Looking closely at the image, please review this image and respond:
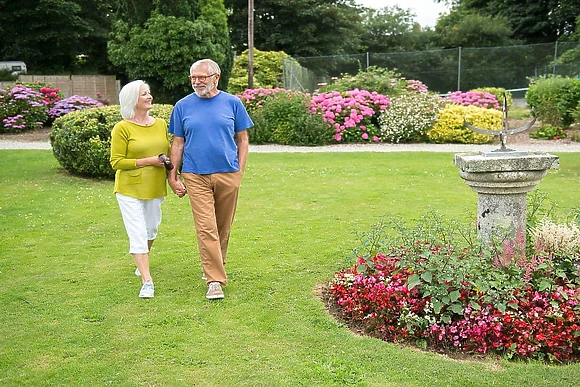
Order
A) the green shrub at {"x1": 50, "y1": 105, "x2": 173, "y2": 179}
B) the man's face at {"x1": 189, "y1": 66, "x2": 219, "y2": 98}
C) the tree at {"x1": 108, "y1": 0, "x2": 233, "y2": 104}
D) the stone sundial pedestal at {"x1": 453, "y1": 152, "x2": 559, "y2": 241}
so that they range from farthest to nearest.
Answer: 1. the tree at {"x1": 108, "y1": 0, "x2": 233, "y2": 104}
2. the green shrub at {"x1": 50, "y1": 105, "x2": 173, "y2": 179}
3. the man's face at {"x1": 189, "y1": 66, "x2": 219, "y2": 98}
4. the stone sundial pedestal at {"x1": 453, "y1": 152, "x2": 559, "y2": 241}

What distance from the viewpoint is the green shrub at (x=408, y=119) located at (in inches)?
663

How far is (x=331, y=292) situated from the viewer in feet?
17.5

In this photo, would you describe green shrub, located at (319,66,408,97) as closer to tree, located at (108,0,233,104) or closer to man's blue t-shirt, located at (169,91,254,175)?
tree, located at (108,0,233,104)

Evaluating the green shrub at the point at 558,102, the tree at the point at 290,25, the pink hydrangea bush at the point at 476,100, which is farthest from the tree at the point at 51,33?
the green shrub at the point at 558,102

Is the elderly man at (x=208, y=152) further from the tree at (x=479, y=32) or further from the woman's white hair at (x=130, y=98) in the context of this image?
the tree at (x=479, y=32)

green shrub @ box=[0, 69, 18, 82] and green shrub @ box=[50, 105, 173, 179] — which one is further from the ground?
green shrub @ box=[0, 69, 18, 82]

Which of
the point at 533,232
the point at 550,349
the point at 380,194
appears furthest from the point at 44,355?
the point at 380,194

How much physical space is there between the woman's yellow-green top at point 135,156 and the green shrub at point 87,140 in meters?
5.78

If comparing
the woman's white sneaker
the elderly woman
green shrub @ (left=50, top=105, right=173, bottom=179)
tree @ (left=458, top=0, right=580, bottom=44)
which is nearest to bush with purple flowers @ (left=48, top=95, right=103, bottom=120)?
green shrub @ (left=50, top=105, right=173, bottom=179)

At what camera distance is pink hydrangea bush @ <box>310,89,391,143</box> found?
16.8 metres

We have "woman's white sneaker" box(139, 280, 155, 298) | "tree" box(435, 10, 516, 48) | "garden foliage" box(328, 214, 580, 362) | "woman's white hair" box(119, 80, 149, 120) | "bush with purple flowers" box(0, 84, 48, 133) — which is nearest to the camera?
"garden foliage" box(328, 214, 580, 362)

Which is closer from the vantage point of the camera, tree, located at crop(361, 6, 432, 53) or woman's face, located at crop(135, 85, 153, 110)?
woman's face, located at crop(135, 85, 153, 110)

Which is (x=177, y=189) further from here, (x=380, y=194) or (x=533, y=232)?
(x=380, y=194)

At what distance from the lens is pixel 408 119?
1684 centimetres
